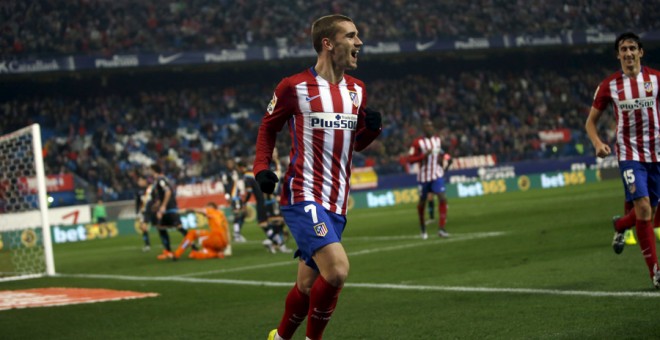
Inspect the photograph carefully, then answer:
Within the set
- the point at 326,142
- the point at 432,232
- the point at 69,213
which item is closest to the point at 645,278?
the point at 326,142

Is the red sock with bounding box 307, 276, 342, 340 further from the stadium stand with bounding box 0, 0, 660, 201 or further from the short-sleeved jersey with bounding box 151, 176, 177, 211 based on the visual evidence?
the stadium stand with bounding box 0, 0, 660, 201

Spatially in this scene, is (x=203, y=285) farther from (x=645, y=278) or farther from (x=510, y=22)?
(x=510, y=22)

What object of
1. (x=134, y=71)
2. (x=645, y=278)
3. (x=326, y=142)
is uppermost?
(x=134, y=71)

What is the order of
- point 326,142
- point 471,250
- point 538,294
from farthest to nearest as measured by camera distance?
point 471,250, point 538,294, point 326,142

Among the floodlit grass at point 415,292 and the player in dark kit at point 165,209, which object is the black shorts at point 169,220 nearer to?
the player in dark kit at point 165,209

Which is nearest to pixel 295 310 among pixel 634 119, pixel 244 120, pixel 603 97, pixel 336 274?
pixel 336 274

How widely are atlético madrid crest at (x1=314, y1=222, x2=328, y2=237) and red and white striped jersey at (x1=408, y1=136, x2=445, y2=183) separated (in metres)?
12.6

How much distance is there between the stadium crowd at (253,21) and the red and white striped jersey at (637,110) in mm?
34845

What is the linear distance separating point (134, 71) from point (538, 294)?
38048 millimetres

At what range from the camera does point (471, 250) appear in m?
15.3

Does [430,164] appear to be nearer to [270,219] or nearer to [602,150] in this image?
[270,219]

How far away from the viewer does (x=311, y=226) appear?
6.05 m

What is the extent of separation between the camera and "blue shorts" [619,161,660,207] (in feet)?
30.1

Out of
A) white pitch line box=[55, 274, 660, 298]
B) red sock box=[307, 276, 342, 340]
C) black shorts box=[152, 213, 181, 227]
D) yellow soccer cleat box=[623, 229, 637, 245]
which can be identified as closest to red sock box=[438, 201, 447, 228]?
yellow soccer cleat box=[623, 229, 637, 245]
